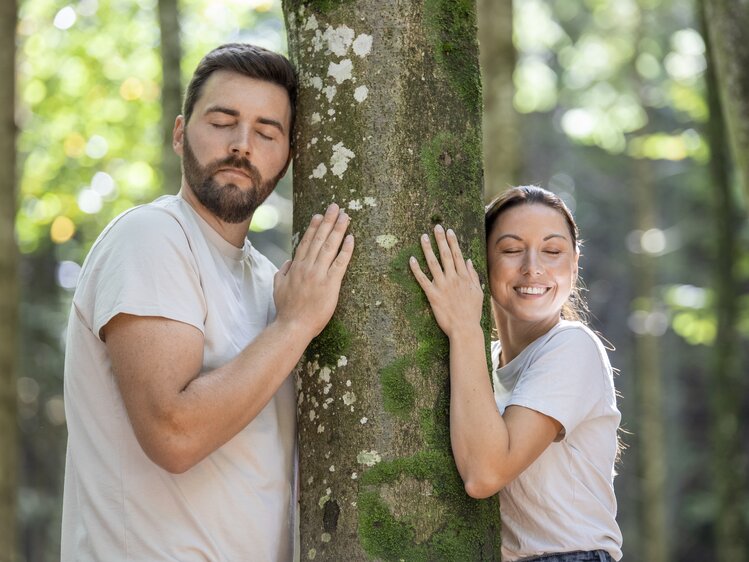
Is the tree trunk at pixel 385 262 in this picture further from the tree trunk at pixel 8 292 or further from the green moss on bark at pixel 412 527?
the tree trunk at pixel 8 292

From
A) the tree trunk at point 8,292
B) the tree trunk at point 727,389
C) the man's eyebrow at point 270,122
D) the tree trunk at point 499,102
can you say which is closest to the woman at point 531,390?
the man's eyebrow at point 270,122

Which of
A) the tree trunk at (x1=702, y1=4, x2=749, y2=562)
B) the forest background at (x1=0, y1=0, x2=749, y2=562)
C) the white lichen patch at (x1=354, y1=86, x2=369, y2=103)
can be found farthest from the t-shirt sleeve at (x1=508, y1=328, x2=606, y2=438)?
the tree trunk at (x1=702, y1=4, x2=749, y2=562)

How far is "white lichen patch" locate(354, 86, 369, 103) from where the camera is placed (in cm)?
326

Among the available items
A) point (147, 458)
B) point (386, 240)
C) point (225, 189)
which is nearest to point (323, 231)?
point (386, 240)

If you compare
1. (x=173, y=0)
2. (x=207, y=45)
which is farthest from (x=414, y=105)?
(x=207, y=45)

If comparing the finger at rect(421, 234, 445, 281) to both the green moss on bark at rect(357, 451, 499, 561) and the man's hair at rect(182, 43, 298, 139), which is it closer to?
the green moss on bark at rect(357, 451, 499, 561)

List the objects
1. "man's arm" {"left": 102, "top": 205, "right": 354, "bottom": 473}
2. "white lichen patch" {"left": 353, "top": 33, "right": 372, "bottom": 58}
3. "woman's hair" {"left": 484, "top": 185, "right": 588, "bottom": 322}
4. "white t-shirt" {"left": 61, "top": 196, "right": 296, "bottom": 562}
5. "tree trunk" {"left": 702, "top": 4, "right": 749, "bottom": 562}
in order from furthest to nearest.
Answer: "tree trunk" {"left": 702, "top": 4, "right": 749, "bottom": 562} → "woman's hair" {"left": 484, "top": 185, "right": 588, "bottom": 322} → "white lichen patch" {"left": 353, "top": 33, "right": 372, "bottom": 58} → "white t-shirt" {"left": 61, "top": 196, "right": 296, "bottom": 562} → "man's arm" {"left": 102, "top": 205, "right": 354, "bottom": 473}

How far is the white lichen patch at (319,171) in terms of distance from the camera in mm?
3297

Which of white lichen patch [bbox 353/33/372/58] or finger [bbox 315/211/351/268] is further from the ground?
white lichen patch [bbox 353/33/372/58]

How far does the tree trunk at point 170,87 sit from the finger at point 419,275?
239 inches

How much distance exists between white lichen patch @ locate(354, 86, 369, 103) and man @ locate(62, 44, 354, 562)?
334 millimetres

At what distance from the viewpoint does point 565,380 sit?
3430mm

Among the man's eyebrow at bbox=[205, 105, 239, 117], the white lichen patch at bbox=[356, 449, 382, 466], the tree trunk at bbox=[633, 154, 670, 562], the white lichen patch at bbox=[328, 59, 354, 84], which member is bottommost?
the tree trunk at bbox=[633, 154, 670, 562]

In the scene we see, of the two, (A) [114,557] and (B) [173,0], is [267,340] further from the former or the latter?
(B) [173,0]
